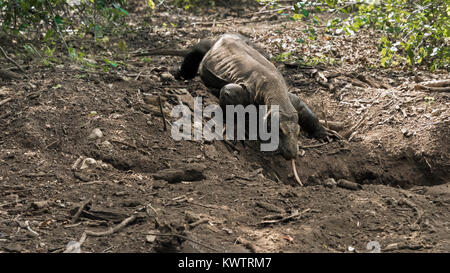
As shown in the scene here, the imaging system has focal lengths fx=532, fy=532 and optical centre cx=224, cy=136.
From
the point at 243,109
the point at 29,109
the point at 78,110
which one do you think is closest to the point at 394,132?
the point at 243,109

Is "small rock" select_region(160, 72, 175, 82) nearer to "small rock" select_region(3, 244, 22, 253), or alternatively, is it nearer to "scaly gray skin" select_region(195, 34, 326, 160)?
"scaly gray skin" select_region(195, 34, 326, 160)

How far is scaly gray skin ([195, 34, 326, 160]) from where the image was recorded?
5266mm

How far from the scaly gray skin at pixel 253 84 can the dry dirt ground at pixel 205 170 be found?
8.3 inches

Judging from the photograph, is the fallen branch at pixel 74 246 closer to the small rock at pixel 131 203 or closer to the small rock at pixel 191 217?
the small rock at pixel 131 203

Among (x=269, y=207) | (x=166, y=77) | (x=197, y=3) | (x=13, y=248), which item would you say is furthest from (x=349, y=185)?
(x=197, y=3)

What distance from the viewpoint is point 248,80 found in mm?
5832

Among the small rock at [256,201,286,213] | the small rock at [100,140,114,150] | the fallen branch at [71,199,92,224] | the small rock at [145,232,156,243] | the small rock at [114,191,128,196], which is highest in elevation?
the small rock at [145,232,156,243]

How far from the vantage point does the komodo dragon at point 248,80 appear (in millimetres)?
5289

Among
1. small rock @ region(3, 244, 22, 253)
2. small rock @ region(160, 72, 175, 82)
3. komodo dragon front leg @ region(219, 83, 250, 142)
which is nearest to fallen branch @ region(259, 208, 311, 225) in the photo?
small rock @ region(3, 244, 22, 253)

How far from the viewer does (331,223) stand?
351 cm

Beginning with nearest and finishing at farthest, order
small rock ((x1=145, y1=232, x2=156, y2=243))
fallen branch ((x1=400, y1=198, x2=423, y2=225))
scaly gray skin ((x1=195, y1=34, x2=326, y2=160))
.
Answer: small rock ((x1=145, y1=232, x2=156, y2=243)) < fallen branch ((x1=400, y1=198, x2=423, y2=225)) < scaly gray skin ((x1=195, y1=34, x2=326, y2=160))
